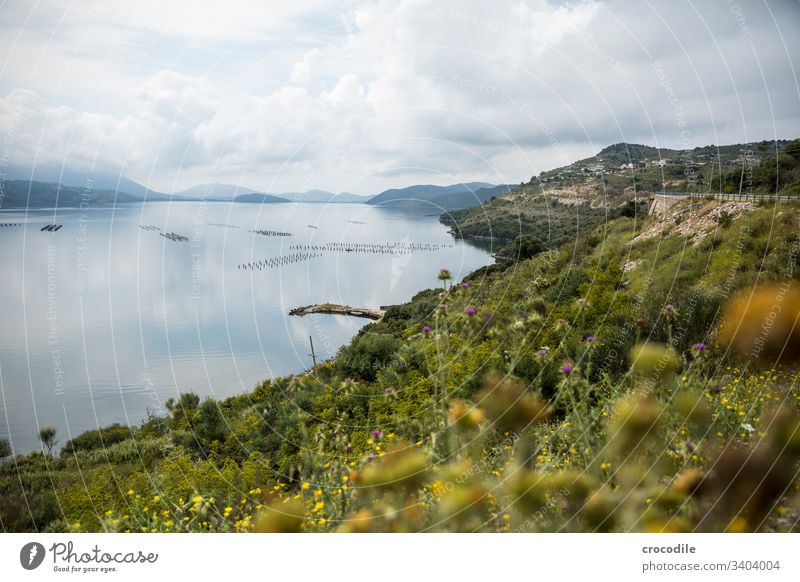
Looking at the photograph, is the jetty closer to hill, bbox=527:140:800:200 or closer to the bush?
the bush

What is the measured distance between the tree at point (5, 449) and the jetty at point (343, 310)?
4404 millimetres

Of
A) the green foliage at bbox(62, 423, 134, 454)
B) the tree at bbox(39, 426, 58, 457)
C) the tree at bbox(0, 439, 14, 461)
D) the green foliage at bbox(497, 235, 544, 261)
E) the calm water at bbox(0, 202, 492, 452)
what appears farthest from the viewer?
the green foliage at bbox(497, 235, 544, 261)

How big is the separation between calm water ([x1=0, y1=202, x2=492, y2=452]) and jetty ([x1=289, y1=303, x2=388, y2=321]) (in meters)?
0.21

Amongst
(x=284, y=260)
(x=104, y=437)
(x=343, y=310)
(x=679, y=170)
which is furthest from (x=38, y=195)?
(x=679, y=170)

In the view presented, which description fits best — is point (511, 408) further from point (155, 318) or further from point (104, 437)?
point (155, 318)

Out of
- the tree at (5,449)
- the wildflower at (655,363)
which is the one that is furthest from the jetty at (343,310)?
the wildflower at (655,363)

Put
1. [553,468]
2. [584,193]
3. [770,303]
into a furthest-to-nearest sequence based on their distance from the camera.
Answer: [584,193]
[770,303]
[553,468]

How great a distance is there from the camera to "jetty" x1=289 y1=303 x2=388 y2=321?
9188 millimetres

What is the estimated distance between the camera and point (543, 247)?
16.3m

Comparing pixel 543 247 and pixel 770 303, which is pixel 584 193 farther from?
pixel 770 303

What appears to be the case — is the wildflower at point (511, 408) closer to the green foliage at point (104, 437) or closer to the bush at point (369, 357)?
the bush at point (369, 357)

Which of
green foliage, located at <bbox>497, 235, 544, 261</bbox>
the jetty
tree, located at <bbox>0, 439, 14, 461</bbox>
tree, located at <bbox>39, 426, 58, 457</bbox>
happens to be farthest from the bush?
green foliage, located at <bbox>497, 235, 544, 261</bbox>

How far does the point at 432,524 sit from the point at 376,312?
7.88 meters
